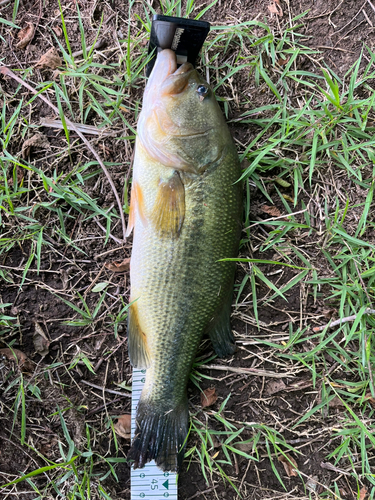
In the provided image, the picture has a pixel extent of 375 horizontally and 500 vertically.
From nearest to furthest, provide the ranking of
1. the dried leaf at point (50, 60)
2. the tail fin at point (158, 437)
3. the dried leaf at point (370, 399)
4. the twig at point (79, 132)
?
1. the tail fin at point (158, 437)
2. the dried leaf at point (370, 399)
3. the twig at point (79, 132)
4. the dried leaf at point (50, 60)

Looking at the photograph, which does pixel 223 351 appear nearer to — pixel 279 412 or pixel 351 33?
pixel 279 412

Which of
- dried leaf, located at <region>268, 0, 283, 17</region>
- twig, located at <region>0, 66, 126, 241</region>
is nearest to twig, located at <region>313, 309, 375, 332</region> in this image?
twig, located at <region>0, 66, 126, 241</region>

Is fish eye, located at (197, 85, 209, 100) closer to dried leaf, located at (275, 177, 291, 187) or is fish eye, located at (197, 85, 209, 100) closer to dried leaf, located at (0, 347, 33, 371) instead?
dried leaf, located at (275, 177, 291, 187)

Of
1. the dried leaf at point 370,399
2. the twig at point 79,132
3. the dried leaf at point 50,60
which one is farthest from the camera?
the dried leaf at point 50,60

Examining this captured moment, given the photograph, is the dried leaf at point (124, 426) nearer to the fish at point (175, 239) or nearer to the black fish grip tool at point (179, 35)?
→ the fish at point (175, 239)

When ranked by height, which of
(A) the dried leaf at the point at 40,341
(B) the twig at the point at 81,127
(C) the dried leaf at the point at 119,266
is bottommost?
(A) the dried leaf at the point at 40,341

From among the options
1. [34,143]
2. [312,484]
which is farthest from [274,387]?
[34,143]

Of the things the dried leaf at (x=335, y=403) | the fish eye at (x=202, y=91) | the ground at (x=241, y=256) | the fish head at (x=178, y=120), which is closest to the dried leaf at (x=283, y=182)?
the ground at (x=241, y=256)
